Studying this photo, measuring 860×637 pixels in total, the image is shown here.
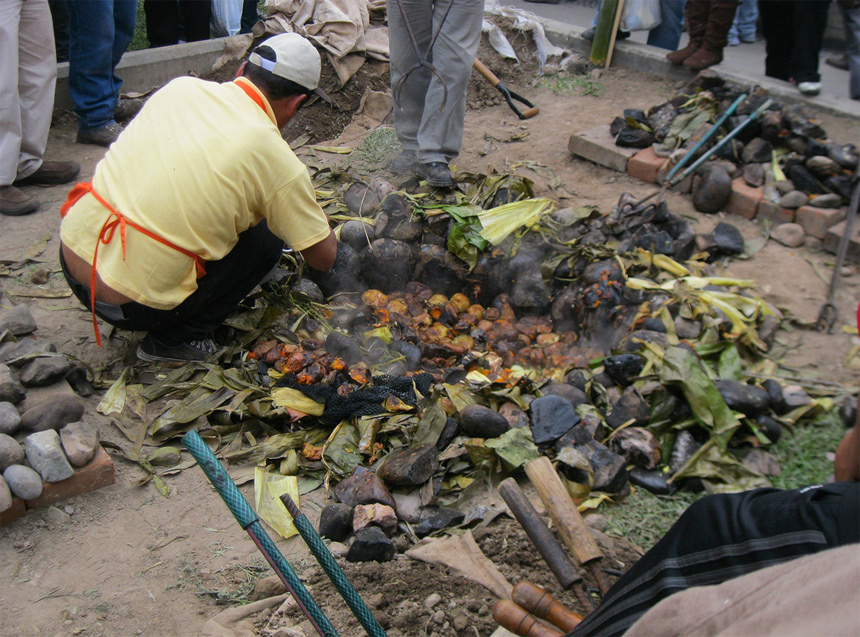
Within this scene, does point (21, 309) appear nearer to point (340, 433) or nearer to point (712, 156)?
point (340, 433)

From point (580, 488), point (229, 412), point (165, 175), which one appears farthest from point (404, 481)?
point (165, 175)

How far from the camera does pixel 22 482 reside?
2.54 m

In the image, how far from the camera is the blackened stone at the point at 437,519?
2.74 metres

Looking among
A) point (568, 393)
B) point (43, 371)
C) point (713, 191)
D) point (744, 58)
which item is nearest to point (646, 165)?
point (713, 191)

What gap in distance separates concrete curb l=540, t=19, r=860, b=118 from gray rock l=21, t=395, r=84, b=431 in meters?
5.48

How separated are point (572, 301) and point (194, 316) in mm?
2217

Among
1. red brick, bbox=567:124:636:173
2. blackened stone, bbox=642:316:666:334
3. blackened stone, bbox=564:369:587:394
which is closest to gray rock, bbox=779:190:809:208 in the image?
red brick, bbox=567:124:636:173

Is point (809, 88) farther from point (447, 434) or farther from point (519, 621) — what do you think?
point (519, 621)

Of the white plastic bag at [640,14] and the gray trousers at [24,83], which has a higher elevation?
the white plastic bag at [640,14]

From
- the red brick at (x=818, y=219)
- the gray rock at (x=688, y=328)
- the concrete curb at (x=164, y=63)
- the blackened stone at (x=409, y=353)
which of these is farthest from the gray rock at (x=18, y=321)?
the red brick at (x=818, y=219)

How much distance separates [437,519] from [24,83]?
411 cm

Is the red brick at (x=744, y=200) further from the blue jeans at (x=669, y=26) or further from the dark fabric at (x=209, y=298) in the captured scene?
the dark fabric at (x=209, y=298)

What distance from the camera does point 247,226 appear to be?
3.15 m

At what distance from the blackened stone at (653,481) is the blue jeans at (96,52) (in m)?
4.86
